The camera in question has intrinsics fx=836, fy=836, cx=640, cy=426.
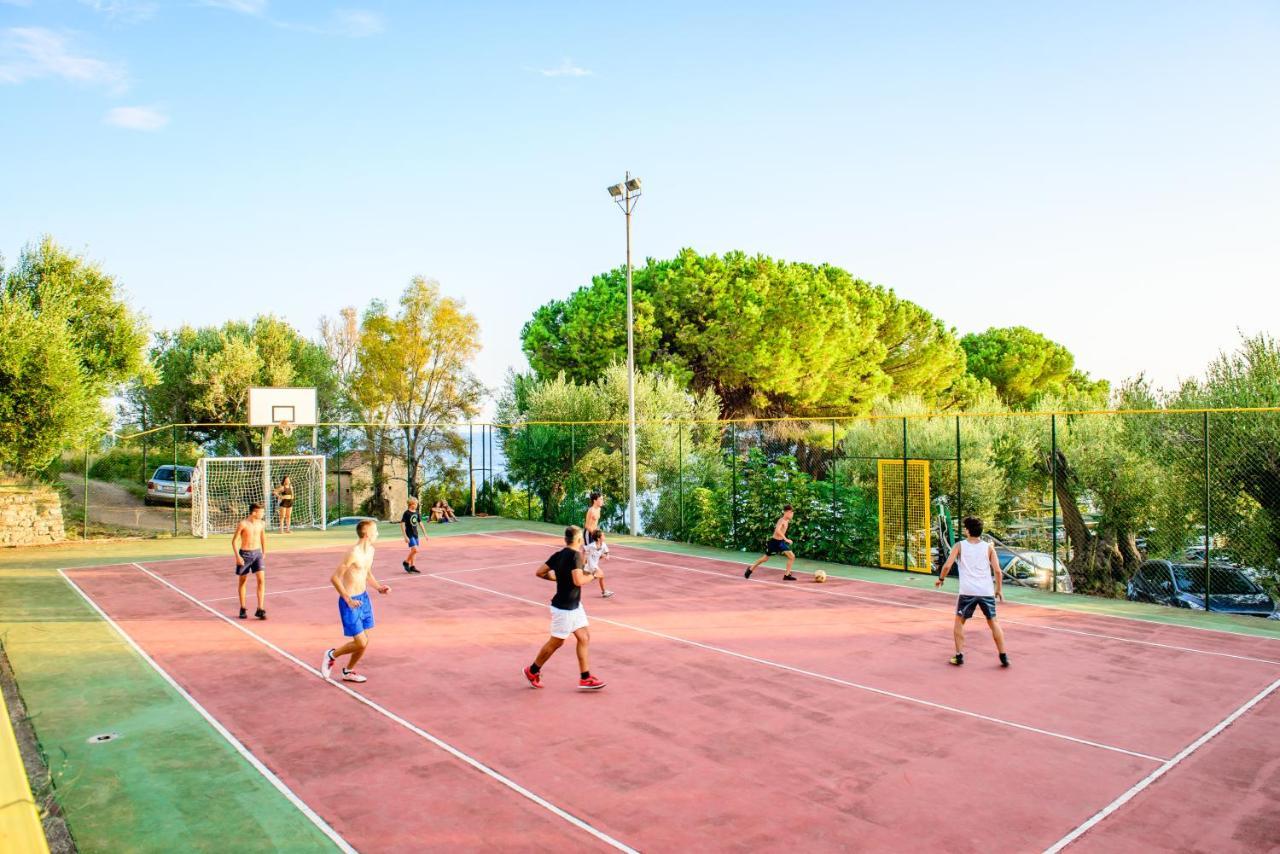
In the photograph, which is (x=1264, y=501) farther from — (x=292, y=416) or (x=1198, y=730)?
(x=292, y=416)

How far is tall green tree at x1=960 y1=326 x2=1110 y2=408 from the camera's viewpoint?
61688mm

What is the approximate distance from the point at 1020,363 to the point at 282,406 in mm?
52831

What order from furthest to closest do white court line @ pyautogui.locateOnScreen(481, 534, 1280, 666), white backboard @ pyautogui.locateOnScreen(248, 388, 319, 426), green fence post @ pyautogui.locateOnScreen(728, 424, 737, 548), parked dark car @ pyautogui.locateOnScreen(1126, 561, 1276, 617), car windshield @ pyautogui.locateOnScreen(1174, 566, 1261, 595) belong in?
white backboard @ pyautogui.locateOnScreen(248, 388, 319, 426)
green fence post @ pyautogui.locateOnScreen(728, 424, 737, 548)
car windshield @ pyautogui.locateOnScreen(1174, 566, 1261, 595)
parked dark car @ pyautogui.locateOnScreen(1126, 561, 1276, 617)
white court line @ pyautogui.locateOnScreen(481, 534, 1280, 666)

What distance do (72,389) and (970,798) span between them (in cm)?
2363

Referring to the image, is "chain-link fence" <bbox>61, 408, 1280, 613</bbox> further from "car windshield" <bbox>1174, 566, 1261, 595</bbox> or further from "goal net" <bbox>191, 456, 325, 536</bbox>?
"goal net" <bbox>191, 456, 325, 536</bbox>

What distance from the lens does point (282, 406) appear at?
2748 cm

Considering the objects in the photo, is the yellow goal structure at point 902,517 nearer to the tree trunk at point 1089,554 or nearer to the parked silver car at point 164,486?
the tree trunk at point 1089,554

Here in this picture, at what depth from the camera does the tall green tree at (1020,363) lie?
2429 inches

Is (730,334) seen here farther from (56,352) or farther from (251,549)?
(251,549)

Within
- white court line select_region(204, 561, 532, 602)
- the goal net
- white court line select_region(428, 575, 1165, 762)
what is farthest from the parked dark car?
the goal net

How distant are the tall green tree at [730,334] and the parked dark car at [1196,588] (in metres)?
25.0

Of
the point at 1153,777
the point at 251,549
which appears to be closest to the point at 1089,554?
the point at 1153,777

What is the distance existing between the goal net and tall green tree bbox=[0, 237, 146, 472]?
3.38m

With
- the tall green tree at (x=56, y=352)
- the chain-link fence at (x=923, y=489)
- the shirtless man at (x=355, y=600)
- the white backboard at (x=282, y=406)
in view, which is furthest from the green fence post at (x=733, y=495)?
the tall green tree at (x=56, y=352)
